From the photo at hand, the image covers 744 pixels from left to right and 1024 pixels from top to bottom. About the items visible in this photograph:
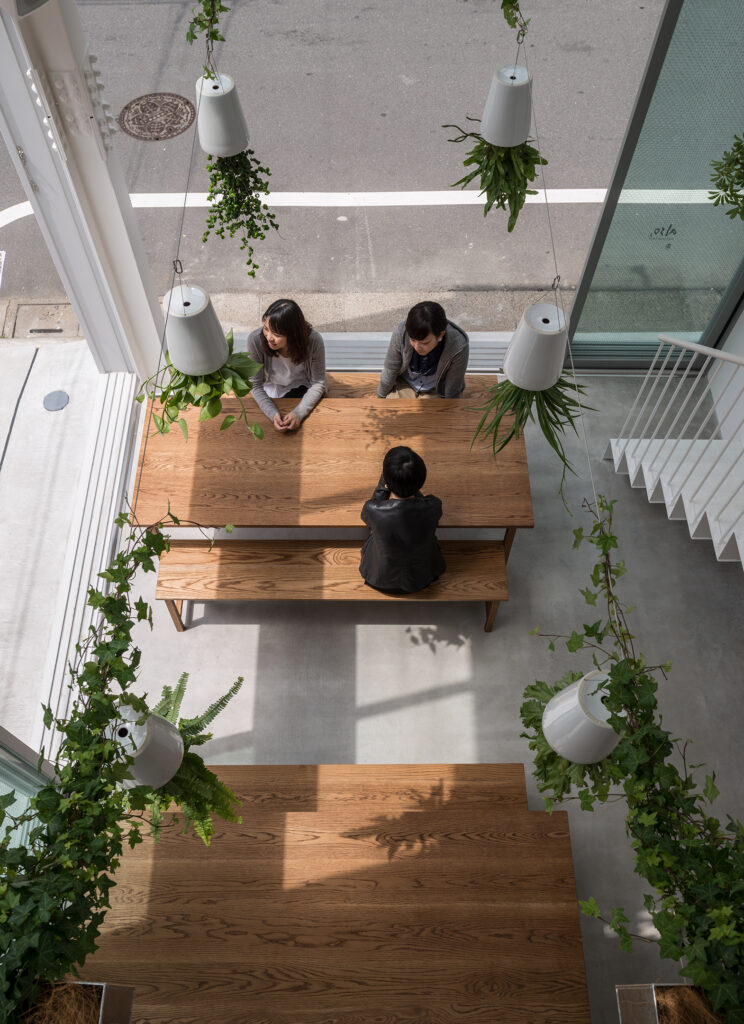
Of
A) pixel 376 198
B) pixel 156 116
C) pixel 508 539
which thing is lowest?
pixel 508 539

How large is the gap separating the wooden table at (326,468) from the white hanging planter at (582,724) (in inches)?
58.9

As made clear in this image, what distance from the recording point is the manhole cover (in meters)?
6.59

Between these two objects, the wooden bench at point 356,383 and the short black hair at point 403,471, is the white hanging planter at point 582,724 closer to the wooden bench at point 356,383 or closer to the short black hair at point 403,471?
the short black hair at point 403,471

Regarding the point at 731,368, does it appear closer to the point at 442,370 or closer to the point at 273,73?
the point at 442,370

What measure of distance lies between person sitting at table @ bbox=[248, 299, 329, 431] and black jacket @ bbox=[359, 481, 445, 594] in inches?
29.1

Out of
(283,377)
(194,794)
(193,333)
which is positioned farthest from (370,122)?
(194,794)

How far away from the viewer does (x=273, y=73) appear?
6.98m

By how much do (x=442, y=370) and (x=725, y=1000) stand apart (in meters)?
2.93

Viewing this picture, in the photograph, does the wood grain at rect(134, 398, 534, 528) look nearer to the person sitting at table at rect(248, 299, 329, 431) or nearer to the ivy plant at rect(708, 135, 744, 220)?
the person sitting at table at rect(248, 299, 329, 431)

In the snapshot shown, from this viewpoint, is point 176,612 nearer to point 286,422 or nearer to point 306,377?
point 286,422

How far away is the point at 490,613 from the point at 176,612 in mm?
1548

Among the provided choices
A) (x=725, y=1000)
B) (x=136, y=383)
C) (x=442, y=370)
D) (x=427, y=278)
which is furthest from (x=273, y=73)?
(x=725, y=1000)

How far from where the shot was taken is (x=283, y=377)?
432 cm

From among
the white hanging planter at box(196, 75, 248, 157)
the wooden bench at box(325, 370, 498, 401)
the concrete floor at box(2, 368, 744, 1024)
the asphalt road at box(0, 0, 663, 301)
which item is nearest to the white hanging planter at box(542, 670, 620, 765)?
the concrete floor at box(2, 368, 744, 1024)
